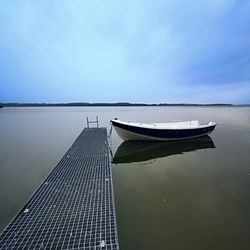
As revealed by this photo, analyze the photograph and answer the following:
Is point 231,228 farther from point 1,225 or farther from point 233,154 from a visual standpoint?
point 233,154

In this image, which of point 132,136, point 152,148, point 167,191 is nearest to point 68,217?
point 167,191

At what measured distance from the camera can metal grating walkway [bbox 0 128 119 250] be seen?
2.61 m

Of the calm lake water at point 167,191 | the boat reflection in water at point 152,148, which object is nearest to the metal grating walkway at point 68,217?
the calm lake water at point 167,191

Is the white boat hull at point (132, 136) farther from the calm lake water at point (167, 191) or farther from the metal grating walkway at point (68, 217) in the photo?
the metal grating walkway at point (68, 217)

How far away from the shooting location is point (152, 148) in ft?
36.7

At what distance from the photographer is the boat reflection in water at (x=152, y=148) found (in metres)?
9.45

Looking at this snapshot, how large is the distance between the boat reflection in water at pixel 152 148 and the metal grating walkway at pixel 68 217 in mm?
4185

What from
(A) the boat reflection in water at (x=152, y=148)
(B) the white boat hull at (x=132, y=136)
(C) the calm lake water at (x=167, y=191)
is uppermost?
(B) the white boat hull at (x=132, y=136)

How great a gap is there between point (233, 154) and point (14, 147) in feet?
40.5

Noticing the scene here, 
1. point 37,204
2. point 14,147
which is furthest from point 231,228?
point 14,147

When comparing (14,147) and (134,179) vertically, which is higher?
(14,147)

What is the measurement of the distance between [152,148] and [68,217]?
27.6 ft

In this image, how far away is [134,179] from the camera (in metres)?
6.61

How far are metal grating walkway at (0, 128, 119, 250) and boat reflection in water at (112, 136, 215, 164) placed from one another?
4.19m
